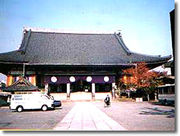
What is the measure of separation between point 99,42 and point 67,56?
5.76m

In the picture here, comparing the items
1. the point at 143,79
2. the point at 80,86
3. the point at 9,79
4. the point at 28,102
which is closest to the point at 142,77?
the point at 143,79

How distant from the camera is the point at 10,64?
2000cm

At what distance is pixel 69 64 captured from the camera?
68.1 feet

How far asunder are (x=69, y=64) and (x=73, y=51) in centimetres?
375

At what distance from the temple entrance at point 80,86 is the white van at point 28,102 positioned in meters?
10.6

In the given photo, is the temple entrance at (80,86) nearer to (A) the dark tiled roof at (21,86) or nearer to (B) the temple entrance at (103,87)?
(B) the temple entrance at (103,87)

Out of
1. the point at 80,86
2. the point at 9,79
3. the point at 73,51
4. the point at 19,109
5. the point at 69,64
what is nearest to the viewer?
the point at 19,109

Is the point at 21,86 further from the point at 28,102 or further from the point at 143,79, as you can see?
the point at 143,79

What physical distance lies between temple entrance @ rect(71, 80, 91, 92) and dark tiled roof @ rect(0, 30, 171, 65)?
11.1 feet

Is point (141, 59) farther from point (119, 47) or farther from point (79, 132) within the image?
point (79, 132)

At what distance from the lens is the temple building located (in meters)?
20.8

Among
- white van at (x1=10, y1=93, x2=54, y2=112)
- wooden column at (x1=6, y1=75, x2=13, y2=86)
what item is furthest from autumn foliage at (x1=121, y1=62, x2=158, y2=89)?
wooden column at (x1=6, y1=75, x2=13, y2=86)

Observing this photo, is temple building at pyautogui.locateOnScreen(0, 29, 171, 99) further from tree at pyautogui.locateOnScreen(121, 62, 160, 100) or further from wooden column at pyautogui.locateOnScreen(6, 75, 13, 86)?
tree at pyautogui.locateOnScreen(121, 62, 160, 100)

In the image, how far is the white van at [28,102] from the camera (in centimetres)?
1288
